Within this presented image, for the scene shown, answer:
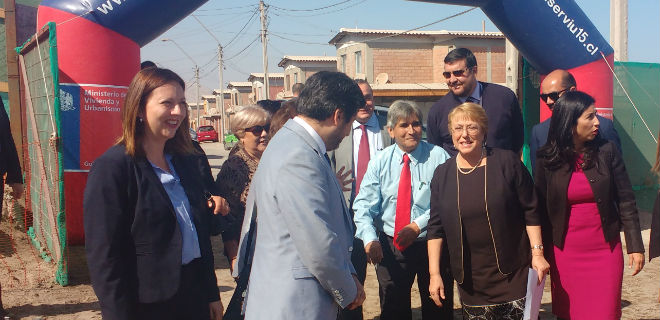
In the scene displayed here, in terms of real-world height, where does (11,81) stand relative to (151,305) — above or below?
above

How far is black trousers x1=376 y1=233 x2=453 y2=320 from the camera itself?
358cm

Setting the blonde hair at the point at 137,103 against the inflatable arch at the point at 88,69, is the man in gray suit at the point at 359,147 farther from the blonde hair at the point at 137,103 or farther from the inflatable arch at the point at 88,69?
the inflatable arch at the point at 88,69

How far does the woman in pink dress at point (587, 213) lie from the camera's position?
3.07m

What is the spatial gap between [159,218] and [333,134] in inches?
30.8

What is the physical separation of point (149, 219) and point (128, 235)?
0.10m

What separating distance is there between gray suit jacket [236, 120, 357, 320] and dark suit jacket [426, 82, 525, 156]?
1966mm

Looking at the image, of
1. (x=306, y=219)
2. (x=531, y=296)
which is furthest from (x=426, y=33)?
(x=306, y=219)

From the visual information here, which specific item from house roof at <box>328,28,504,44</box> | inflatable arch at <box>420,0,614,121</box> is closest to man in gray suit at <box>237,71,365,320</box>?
inflatable arch at <box>420,0,614,121</box>

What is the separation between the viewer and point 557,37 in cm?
609

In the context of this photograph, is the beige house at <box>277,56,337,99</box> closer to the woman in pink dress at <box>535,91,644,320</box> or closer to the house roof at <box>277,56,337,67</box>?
the house roof at <box>277,56,337,67</box>

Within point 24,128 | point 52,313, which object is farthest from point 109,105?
point 24,128

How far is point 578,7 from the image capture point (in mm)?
6148

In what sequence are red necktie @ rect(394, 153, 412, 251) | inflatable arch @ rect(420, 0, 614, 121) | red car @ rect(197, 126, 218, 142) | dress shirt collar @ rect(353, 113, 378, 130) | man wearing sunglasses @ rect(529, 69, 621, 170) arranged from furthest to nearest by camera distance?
red car @ rect(197, 126, 218, 142), inflatable arch @ rect(420, 0, 614, 121), dress shirt collar @ rect(353, 113, 378, 130), man wearing sunglasses @ rect(529, 69, 621, 170), red necktie @ rect(394, 153, 412, 251)

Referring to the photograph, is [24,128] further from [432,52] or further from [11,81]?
[432,52]
